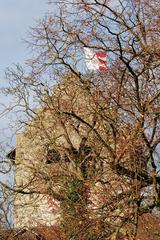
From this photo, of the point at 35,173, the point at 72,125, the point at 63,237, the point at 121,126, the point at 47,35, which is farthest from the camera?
the point at 72,125

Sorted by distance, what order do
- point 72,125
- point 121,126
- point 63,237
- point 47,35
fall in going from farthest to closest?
point 72,125
point 63,237
point 47,35
point 121,126

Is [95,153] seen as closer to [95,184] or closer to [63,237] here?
[95,184]

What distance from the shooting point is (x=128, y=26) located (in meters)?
11.0

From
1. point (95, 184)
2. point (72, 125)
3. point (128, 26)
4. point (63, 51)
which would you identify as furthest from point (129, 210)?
point (72, 125)

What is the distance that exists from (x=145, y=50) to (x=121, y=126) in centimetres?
194

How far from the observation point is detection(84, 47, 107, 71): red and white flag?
11.7m

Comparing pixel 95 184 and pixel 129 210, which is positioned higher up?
pixel 95 184

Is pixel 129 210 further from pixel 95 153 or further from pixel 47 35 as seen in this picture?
pixel 47 35

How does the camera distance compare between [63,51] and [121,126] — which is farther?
[63,51]

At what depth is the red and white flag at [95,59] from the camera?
459 inches

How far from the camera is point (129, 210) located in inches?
420

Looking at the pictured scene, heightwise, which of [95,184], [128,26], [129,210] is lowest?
[129,210]

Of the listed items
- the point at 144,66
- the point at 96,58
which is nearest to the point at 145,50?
the point at 144,66

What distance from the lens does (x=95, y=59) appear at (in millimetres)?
11898
